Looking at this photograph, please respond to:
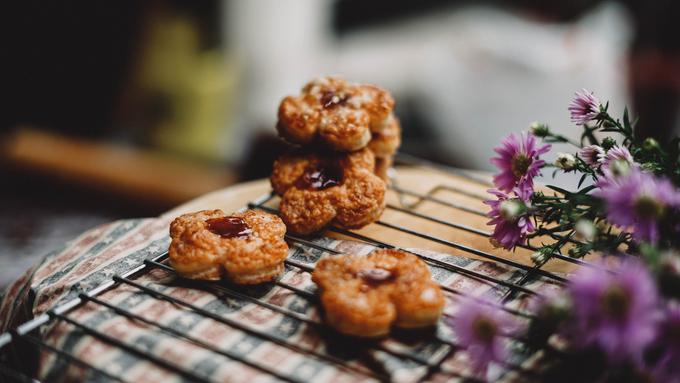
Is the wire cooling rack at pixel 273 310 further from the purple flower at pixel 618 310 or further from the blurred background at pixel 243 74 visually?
Result: the blurred background at pixel 243 74

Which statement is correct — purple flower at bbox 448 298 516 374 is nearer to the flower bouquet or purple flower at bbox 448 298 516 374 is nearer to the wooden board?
the flower bouquet

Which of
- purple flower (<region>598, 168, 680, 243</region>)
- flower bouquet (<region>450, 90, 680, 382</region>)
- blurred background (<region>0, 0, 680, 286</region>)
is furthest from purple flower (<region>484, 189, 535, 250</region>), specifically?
blurred background (<region>0, 0, 680, 286</region>)

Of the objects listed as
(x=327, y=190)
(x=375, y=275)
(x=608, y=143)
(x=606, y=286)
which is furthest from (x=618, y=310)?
(x=327, y=190)

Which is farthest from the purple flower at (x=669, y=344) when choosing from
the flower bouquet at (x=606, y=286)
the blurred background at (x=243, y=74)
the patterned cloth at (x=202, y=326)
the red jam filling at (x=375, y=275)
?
the blurred background at (x=243, y=74)

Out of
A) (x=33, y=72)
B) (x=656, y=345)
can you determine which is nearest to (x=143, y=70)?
(x=33, y=72)

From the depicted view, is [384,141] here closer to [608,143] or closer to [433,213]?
[433,213]

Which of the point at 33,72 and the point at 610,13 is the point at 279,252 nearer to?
the point at 33,72
